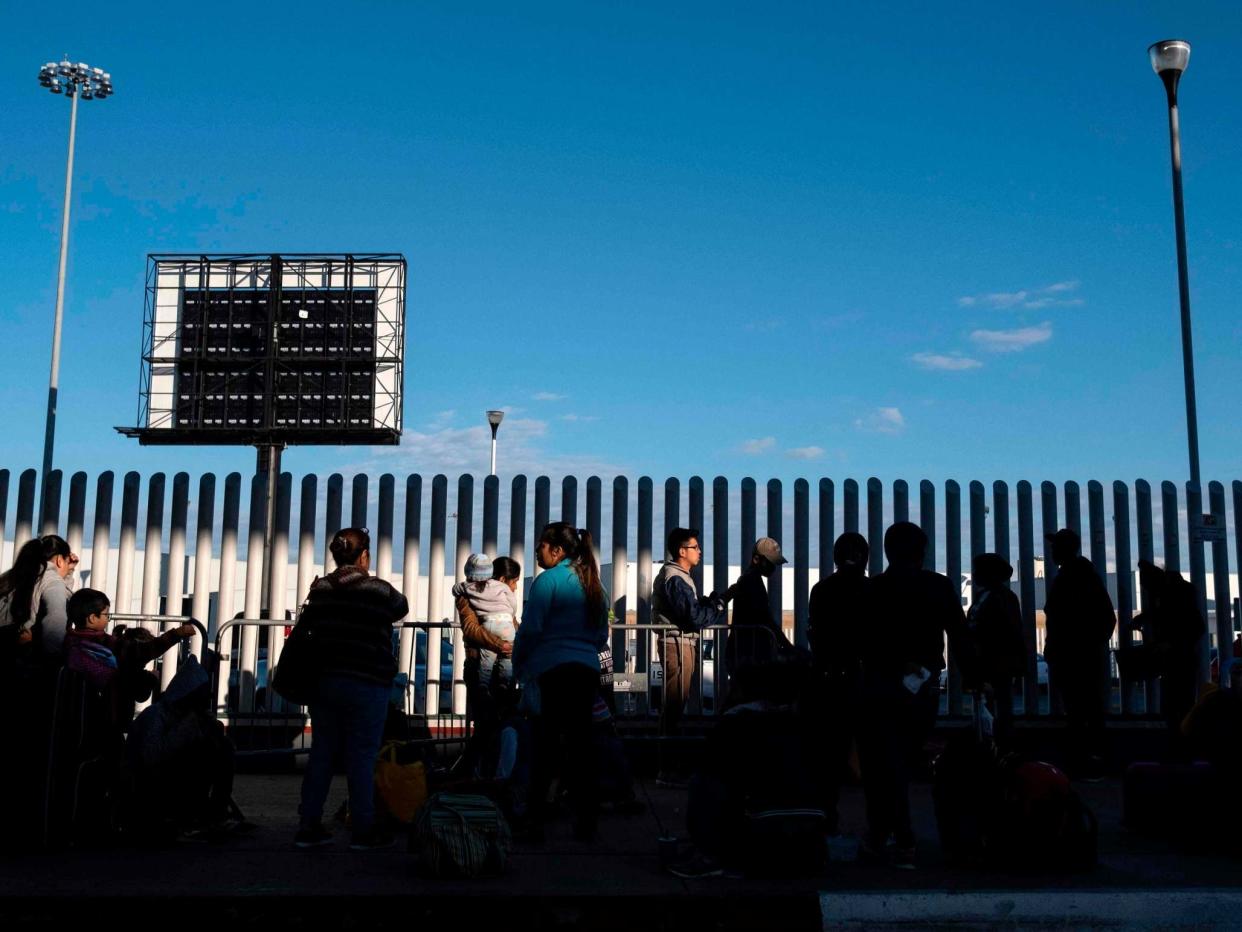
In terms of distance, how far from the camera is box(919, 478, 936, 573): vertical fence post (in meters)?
12.0

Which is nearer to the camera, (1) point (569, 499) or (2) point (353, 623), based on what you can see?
(2) point (353, 623)

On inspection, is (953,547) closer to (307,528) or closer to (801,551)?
(801,551)

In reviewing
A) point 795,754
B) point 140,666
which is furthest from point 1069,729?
point 140,666

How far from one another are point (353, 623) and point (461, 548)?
5.05 m

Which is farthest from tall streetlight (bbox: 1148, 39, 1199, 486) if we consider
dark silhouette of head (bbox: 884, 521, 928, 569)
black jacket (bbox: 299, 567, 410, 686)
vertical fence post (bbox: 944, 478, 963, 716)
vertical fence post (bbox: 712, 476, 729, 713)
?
black jacket (bbox: 299, 567, 410, 686)

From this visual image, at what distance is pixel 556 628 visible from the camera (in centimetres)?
696

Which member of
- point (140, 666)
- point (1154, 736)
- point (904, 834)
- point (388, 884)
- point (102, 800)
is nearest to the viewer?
point (388, 884)

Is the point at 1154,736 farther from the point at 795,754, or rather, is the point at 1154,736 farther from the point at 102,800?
the point at 102,800

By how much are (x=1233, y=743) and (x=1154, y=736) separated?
475 cm

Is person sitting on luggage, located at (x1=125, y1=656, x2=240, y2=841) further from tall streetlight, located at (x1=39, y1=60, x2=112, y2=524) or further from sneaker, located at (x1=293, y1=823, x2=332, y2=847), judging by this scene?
tall streetlight, located at (x1=39, y1=60, x2=112, y2=524)

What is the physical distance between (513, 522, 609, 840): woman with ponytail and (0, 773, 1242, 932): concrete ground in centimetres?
71

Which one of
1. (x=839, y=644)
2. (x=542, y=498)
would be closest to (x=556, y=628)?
(x=839, y=644)

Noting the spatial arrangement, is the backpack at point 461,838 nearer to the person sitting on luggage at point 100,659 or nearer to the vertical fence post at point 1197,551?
the person sitting on luggage at point 100,659

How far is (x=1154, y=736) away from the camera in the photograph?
11305 mm
